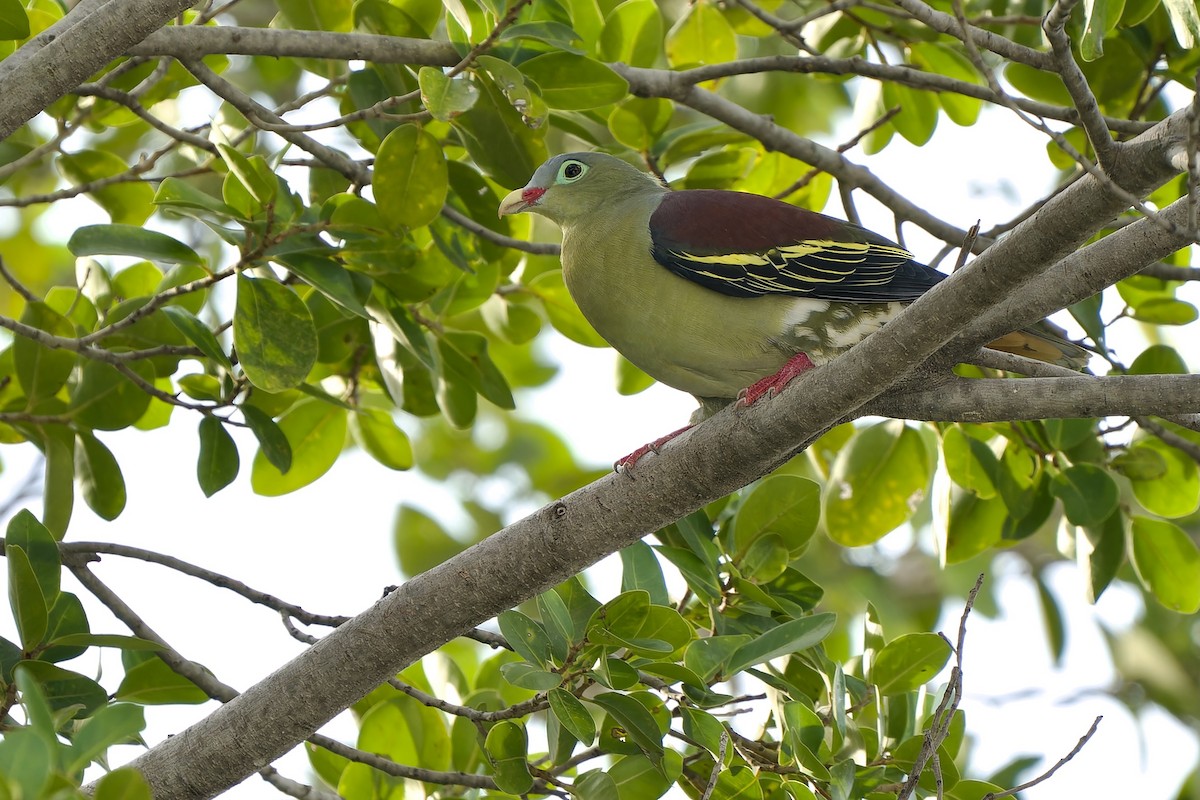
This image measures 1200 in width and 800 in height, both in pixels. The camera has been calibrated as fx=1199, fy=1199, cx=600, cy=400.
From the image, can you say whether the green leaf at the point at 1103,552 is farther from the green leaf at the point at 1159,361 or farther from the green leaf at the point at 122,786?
the green leaf at the point at 122,786

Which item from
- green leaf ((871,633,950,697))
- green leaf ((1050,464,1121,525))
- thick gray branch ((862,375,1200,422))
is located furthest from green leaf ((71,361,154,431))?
green leaf ((1050,464,1121,525))

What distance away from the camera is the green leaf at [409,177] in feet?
10.9

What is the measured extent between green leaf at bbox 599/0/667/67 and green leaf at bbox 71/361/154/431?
6.32ft

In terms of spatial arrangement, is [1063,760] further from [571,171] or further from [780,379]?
[571,171]

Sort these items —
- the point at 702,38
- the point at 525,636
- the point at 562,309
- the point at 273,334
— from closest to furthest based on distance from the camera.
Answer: the point at 525,636 < the point at 273,334 < the point at 562,309 < the point at 702,38

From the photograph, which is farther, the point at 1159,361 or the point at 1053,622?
the point at 1053,622

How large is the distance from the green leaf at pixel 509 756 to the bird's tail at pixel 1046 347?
5.37ft

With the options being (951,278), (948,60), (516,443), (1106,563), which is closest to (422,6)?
(948,60)

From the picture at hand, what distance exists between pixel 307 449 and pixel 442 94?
5.21ft

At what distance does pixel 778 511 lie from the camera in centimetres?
334

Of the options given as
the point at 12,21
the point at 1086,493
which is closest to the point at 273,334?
the point at 12,21

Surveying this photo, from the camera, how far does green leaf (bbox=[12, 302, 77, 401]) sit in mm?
3451

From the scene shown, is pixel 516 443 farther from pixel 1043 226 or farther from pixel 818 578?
pixel 1043 226

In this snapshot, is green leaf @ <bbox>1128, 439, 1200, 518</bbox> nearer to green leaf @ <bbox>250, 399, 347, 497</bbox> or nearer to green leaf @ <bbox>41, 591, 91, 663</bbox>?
green leaf @ <bbox>250, 399, 347, 497</bbox>
